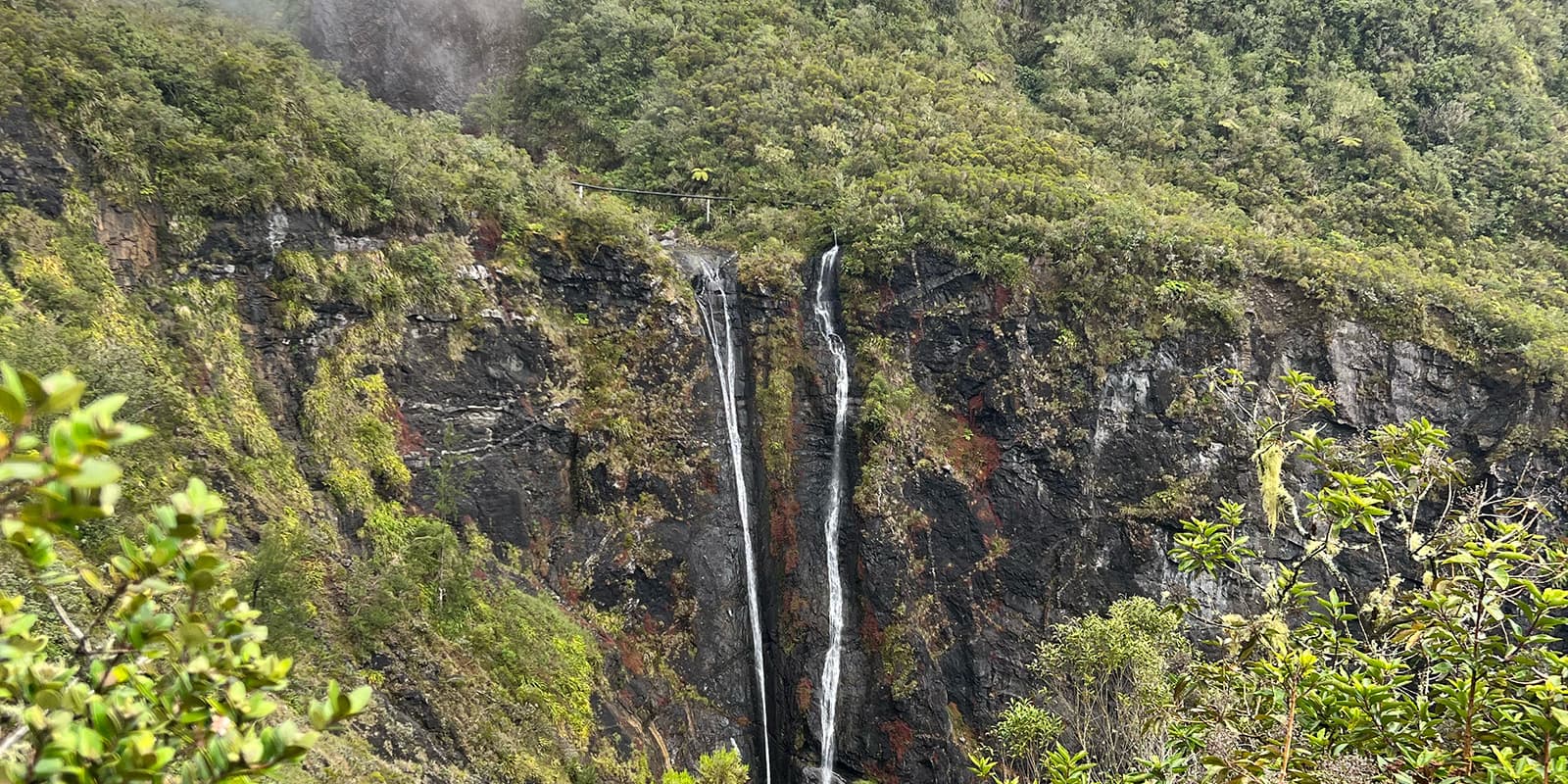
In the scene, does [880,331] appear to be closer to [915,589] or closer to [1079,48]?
[915,589]

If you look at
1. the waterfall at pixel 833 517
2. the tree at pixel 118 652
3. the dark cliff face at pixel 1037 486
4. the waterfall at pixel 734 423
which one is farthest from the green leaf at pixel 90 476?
the waterfall at pixel 734 423

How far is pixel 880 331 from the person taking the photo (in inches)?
675

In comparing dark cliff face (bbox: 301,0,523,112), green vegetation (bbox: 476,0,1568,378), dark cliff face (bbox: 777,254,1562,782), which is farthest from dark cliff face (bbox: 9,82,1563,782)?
dark cliff face (bbox: 301,0,523,112)

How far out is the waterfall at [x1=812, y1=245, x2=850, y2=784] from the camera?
15266mm

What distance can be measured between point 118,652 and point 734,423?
1527 cm

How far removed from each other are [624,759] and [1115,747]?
7.93 metres

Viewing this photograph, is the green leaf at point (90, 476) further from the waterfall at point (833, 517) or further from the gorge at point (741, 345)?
the waterfall at point (833, 517)

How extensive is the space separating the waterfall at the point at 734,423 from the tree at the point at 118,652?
48.6 feet

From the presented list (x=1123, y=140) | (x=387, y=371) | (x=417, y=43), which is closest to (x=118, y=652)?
(x=387, y=371)

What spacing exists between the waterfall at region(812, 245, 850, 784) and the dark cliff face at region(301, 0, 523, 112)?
1544 centimetres

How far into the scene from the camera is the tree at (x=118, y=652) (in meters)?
1.23

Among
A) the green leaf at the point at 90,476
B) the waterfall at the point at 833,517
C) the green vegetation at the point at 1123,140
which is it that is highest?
the green vegetation at the point at 1123,140

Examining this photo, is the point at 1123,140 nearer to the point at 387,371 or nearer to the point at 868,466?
the point at 868,466

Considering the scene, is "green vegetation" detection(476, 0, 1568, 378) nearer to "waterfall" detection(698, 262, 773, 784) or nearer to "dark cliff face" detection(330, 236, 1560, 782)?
"dark cliff face" detection(330, 236, 1560, 782)
